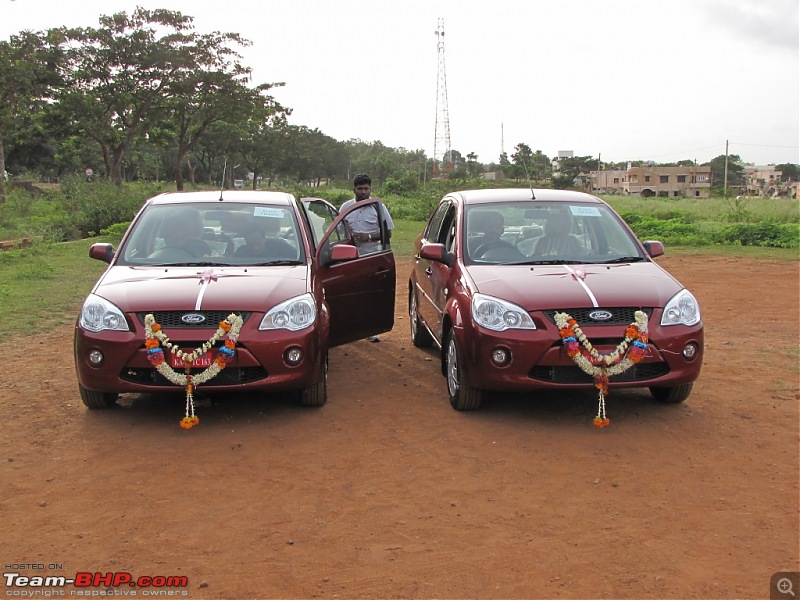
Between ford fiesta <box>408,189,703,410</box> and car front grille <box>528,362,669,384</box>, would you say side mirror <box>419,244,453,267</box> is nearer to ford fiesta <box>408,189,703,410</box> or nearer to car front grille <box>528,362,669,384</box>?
ford fiesta <box>408,189,703,410</box>

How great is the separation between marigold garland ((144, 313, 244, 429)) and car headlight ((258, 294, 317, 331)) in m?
0.25

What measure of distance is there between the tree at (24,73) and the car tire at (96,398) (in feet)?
83.6

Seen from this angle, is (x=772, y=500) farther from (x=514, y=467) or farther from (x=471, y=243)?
(x=471, y=243)

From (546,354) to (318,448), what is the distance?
1.60m

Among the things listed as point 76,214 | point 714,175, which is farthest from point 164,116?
point 714,175

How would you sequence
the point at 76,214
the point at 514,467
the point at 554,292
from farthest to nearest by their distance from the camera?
the point at 76,214 → the point at 554,292 → the point at 514,467

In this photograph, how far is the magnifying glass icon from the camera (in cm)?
334

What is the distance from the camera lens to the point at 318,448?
5.13m

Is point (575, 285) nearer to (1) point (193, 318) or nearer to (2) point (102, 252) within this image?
(1) point (193, 318)

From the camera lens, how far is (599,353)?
536 centimetres

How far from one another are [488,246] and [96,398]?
10.5 ft

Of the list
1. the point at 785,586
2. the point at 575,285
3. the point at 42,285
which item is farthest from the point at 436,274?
the point at 42,285

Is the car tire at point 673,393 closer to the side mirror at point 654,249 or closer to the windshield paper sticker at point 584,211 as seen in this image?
the side mirror at point 654,249

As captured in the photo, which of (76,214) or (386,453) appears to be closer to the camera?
(386,453)
